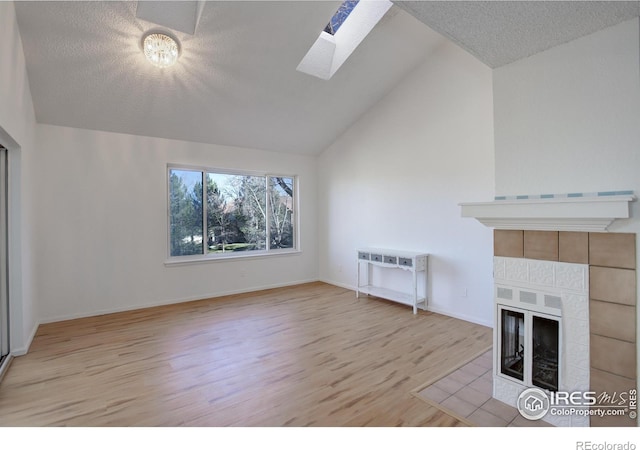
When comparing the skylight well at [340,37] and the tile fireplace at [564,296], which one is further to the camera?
the skylight well at [340,37]

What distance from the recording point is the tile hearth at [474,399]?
2.01 metres

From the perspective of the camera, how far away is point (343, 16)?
393 centimetres

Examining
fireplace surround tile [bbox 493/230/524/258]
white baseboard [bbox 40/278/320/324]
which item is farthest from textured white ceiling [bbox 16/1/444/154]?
fireplace surround tile [bbox 493/230/524/258]

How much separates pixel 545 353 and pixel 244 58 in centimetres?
394

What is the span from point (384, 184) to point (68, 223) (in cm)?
438

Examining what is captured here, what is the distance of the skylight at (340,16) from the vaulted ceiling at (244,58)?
48 cm

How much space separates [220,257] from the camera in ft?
16.8

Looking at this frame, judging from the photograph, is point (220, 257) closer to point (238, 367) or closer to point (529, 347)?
point (238, 367)

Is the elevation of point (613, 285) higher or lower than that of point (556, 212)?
lower

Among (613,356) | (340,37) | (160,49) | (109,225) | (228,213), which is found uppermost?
(340,37)

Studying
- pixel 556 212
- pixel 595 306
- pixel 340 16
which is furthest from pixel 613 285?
pixel 340 16

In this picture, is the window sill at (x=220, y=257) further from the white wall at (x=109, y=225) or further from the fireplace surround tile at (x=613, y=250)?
the fireplace surround tile at (x=613, y=250)

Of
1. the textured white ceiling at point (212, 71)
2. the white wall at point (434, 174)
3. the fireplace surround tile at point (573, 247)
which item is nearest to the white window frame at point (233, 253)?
the textured white ceiling at point (212, 71)

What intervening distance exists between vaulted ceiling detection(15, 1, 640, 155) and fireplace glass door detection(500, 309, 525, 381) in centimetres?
185
